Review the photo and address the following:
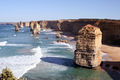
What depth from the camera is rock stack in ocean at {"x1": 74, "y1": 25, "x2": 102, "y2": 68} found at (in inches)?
794

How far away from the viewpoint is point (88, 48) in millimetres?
20406

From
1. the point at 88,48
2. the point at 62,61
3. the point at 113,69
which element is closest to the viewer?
the point at 88,48

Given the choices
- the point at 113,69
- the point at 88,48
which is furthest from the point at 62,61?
the point at 113,69

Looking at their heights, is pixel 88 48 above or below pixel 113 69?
above

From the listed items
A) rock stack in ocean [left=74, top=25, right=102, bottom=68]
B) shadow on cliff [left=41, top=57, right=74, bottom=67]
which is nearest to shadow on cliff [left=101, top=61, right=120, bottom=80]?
rock stack in ocean [left=74, top=25, right=102, bottom=68]

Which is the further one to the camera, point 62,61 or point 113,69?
point 62,61

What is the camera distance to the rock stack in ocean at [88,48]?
2017cm

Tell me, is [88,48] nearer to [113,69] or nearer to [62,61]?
[113,69]

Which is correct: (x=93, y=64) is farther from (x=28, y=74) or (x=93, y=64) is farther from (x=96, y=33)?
(x=28, y=74)

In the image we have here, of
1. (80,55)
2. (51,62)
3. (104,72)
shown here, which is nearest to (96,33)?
(80,55)

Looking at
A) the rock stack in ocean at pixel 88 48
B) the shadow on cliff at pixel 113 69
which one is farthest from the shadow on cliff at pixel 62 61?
the shadow on cliff at pixel 113 69

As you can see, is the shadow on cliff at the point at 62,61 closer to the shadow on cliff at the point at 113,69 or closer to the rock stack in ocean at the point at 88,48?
the rock stack in ocean at the point at 88,48

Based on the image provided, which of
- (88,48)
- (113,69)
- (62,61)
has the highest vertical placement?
(88,48)

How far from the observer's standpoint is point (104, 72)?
1984cm
